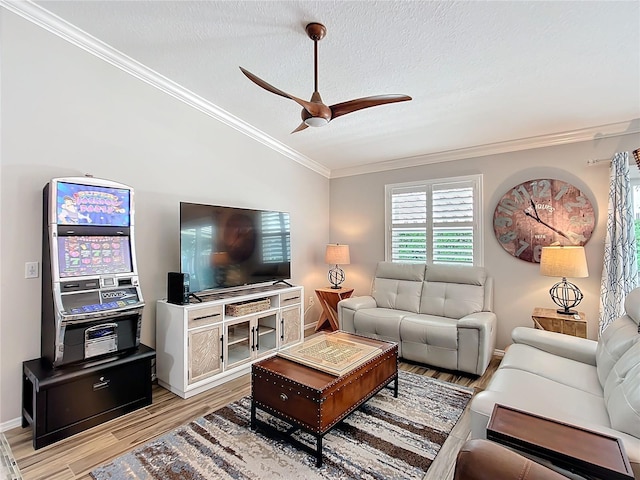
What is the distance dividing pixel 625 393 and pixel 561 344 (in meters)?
1.08

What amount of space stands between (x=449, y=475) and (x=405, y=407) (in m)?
0.79

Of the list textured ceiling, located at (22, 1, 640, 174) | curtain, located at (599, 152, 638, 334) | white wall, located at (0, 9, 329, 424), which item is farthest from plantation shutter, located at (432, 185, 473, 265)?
white wall, located at (0, 9, 329, 424)

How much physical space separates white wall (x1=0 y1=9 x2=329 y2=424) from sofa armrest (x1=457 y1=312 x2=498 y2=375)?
2.86 meters

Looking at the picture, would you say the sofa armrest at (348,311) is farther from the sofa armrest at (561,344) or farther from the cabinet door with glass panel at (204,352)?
the sofa armrest at (561,344)

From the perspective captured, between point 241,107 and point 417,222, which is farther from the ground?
point 241,107

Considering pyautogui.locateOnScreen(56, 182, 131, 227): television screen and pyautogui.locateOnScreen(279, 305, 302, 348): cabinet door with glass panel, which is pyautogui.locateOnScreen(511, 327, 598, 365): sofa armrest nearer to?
pyautogui.locateOnScreen(279, 305, 302, 348): cabinet door with glass panel

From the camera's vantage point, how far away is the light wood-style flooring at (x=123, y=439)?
1.96m

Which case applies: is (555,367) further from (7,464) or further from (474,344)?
(7,464)

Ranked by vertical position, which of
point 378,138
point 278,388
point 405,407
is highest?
point 378,138

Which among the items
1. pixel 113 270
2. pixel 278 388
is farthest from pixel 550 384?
pixel 113 270

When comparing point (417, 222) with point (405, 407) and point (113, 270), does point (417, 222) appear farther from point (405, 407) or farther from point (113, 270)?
point (113, 270)

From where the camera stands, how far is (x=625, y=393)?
1586mm

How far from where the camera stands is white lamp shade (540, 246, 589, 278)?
3123 mm

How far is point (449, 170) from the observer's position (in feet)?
14.7
